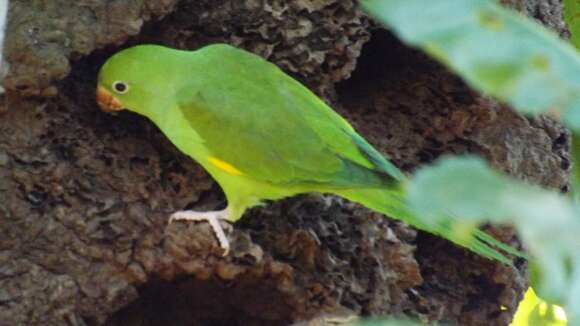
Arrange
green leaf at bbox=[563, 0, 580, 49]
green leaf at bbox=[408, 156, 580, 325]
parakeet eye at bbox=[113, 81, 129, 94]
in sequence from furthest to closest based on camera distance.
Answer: green leaf at bbox=[563, 0, 580, 49] → parakeet eye at bbox=[113, 81, 129, 94] → green leaf at bbox=[408, 156, 580, 325]

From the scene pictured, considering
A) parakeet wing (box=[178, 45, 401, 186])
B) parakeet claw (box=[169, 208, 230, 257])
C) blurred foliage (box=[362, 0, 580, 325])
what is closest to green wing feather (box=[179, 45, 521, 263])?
parakeet wing (box=[178, 45, 401, 186])

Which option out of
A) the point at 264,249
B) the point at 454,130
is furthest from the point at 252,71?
the point at 454,130

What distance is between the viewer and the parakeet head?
2283 millimetres

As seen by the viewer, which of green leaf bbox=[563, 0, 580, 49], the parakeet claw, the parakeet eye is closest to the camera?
the parakeet claw

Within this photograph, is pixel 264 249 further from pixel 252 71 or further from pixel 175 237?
pixel 252 71

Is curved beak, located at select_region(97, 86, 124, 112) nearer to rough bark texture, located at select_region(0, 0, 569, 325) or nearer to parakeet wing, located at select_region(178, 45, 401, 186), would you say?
rough bark texture, located at select_region(0, 0, 569, 325)

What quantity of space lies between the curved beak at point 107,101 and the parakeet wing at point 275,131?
0.58ft

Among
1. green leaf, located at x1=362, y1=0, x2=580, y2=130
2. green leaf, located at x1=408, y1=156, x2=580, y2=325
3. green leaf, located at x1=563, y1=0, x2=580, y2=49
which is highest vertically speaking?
green leaf, located at x1=362, y1=0, x2=580, y2=130

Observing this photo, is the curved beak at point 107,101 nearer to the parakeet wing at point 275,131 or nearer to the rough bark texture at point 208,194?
the rough bark texture at point 208,194

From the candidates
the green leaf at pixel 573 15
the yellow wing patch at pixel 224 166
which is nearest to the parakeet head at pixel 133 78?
the yellow wing patch at pixel 224 166

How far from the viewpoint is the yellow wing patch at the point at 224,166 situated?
2.22m

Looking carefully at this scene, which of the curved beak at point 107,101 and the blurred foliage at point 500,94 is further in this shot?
the curved beak at point 107,101

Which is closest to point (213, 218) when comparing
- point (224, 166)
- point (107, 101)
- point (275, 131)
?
point (224, 166)

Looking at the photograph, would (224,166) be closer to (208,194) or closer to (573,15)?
(208,194)
